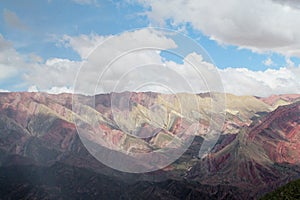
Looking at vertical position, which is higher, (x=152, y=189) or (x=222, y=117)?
(x=222, y=117)

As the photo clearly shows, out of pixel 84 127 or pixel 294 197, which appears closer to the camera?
pixel 84 127

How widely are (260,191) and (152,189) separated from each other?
4788cm

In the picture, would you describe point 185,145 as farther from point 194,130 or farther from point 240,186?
point 240,186

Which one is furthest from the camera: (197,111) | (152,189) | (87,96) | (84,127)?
(152,189)

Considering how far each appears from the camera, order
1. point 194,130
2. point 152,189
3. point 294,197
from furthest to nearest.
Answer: point 152,189 → point 294,197 → point 194,130

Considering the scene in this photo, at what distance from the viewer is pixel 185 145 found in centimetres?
3158

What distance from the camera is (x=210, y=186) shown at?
18962 centimetres

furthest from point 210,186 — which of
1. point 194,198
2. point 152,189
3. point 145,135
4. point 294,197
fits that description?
point 145,135

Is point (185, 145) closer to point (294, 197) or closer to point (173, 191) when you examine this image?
point (294, 197)

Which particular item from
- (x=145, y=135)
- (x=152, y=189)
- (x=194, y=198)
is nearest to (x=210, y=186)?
(x=194, y=198)

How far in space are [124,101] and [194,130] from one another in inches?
380

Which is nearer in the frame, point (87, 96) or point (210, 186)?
point (87, 96)

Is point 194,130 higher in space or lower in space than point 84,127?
higher

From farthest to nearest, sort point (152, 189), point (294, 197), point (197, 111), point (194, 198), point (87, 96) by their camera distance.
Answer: point (152, 189), point (194, 198), point (294, 197), point (197, 111), point (87, 96)
